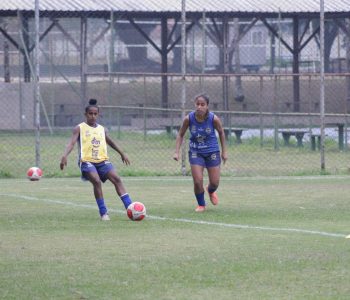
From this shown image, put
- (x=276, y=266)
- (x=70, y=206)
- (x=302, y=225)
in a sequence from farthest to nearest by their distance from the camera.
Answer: (x=70, y=206) → (x=302, y=225) → (x=276, y=266)

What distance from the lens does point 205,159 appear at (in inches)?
581

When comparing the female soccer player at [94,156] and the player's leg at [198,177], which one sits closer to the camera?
the female soccer player at [94,156]

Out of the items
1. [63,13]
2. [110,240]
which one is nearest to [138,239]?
[110,240]

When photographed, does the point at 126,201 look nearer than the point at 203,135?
Yes

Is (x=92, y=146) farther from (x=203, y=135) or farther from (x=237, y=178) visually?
(x=237, y=178)

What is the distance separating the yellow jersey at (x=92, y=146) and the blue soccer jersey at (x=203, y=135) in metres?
1.44

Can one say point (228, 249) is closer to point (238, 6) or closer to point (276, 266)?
point (276, 266)

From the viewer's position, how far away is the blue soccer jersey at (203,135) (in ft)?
48.1

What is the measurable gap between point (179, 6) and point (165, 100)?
3112 mm

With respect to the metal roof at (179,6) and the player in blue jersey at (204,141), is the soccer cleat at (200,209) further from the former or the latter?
the metal roof at (179,6)

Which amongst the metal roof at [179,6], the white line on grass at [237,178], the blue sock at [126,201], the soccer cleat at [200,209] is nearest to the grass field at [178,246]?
the soccer cleat at [200,209]

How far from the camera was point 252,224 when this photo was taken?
12789mm

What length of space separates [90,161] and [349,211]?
3377mm

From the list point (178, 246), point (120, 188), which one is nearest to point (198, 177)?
point (120, 188)
